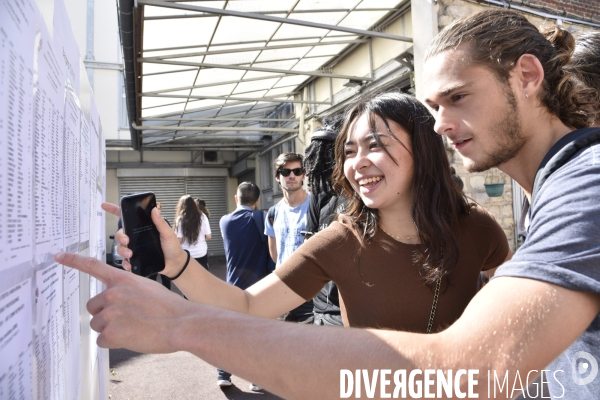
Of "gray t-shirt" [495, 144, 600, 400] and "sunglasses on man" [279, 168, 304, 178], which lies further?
"sunglasses on man" [279, 168, 304, 178]

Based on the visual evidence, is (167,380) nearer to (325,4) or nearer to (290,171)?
(290,171)

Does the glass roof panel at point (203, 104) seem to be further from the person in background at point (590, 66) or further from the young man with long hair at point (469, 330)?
the young man with long hair at point (469, 330)

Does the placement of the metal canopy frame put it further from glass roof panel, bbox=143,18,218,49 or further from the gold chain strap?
the gold chain strap

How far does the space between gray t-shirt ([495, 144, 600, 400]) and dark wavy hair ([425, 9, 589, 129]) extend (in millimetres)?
491

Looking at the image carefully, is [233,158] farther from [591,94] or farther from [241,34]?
[591,94]

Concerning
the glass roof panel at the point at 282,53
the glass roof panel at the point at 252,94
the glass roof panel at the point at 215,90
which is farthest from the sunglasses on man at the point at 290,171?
the glass roof panel at the point at 252,94

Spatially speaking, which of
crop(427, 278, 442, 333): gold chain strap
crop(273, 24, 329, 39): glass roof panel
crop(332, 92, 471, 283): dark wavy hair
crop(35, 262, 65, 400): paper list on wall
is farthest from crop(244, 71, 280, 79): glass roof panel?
crop(35, 262, 65, 400): paper list on wall

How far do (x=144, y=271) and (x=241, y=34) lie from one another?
205 inches

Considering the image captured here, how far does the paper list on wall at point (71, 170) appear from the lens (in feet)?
4.01

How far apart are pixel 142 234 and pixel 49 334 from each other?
0.54 meters

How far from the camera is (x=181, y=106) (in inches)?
358

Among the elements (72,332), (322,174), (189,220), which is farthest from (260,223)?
(72,332)

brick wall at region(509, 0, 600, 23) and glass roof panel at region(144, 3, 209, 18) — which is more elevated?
brick wall at region(509, 0, 600, 23)

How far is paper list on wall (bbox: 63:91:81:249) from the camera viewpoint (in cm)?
122
